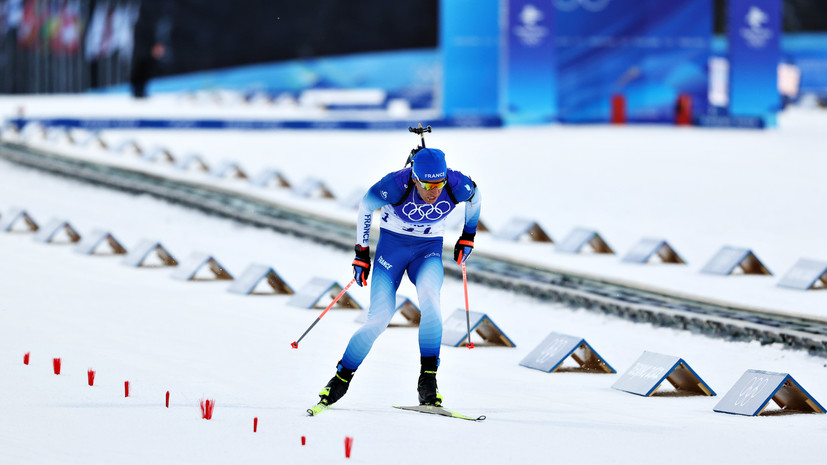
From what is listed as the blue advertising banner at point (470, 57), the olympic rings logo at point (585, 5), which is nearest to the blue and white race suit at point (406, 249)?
the blue advertising banner at point (470, 57)

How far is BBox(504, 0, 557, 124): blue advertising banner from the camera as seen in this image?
33.1 m

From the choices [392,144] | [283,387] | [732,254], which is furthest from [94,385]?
[392,144]

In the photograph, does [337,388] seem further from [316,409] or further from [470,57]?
[470,57]

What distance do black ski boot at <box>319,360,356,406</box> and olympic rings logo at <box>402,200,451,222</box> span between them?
100 cm

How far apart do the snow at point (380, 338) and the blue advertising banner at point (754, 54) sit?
954 centimetres

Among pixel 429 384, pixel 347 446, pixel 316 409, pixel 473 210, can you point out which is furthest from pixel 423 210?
pixel 347 446

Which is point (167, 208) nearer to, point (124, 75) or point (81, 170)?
point (81, 170)

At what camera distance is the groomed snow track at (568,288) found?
11172 mm

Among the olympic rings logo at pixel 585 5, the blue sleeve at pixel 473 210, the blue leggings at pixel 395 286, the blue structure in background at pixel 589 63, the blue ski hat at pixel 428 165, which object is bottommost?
the blue leggings at pixel 395 286

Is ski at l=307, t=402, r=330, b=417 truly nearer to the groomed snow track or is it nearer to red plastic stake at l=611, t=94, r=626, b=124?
the groomed snow track

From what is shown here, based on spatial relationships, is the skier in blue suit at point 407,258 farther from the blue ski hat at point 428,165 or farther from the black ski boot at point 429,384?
the blue ski hat at point 428,165

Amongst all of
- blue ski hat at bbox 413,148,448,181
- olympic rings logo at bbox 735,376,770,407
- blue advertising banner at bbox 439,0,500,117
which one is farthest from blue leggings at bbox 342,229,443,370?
blue advertising banner at bbox 439,0,500,117

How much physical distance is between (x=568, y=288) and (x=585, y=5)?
2251cm

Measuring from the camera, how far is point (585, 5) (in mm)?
34688
